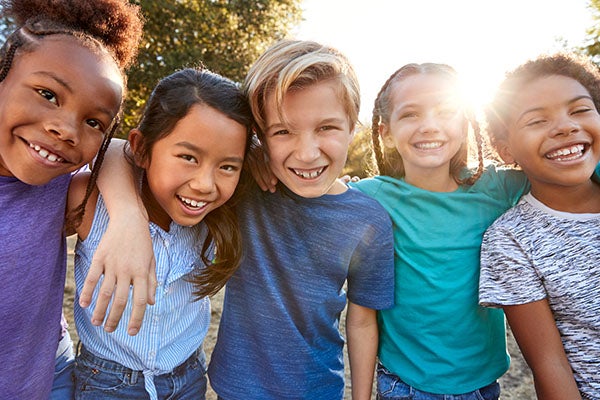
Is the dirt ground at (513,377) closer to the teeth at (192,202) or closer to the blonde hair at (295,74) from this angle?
the teeth at (192,202)

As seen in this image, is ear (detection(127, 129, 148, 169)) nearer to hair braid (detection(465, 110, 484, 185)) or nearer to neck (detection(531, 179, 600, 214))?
hair braid (detection(465, 110, 484, 185))

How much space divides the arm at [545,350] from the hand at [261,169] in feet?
3.27

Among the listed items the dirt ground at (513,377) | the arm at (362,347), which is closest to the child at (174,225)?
the arm at (362,347)

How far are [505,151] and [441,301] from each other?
0.70 metres

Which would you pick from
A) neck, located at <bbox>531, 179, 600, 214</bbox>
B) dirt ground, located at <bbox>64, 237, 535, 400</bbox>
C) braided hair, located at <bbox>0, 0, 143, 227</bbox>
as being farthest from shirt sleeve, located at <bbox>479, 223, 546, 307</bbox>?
dirt ground, located at <bbox>64, 237, 535, 400</bbox>

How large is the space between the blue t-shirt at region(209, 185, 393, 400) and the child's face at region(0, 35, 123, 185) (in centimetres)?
67

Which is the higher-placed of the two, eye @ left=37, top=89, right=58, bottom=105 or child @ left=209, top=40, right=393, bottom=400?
eye @ left=37, top=89, right=58, bottom=105

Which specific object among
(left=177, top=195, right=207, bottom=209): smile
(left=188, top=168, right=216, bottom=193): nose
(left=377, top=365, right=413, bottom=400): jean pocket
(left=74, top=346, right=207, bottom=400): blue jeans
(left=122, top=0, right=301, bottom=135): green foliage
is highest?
(left=122, top=0, right=301, bottom=135): green foliage

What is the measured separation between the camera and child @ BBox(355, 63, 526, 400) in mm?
1632

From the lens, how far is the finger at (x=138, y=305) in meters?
1.08

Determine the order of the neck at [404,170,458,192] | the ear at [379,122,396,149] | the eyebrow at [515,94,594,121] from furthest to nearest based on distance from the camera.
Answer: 1. the ear at [379,122,396,149]
2. the neck at [404,170,458,192]
3. the eyebrow at [515,94,594,121]

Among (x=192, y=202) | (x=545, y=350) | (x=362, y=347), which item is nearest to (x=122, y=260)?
(x=192, y=202)

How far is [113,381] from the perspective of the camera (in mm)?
1436

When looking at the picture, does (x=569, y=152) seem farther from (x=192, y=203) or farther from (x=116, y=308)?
(x=116, y=308)
